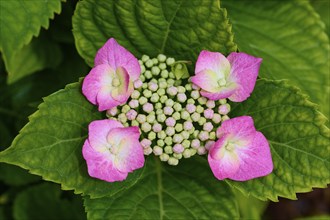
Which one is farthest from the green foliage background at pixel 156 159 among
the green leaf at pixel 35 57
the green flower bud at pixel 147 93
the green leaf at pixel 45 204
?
the green leaf at pixel 45 204

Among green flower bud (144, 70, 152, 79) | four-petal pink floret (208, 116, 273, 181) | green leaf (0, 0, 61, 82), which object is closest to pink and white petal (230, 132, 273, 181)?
four-petal pink floret (208, 116, 273, 181)

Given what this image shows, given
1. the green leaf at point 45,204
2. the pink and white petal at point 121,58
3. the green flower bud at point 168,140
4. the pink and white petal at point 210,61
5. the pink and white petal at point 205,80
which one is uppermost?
the pink and white petal at point 210,61

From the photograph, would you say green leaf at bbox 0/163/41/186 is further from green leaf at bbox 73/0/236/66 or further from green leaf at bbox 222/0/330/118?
green leaf at bbox 222/0/330/118

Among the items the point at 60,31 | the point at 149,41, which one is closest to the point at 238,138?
the point at 149,41

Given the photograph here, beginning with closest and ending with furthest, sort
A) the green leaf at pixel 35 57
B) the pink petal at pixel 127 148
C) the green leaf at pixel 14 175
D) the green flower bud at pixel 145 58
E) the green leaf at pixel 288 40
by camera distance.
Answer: the pink petal at pixel 127 148 → the green flower bud at pixel 145 58 → the green leaf at pixel 288 40 → the green leaf at pixel 35 57 → the green leaf at pixel 14 175

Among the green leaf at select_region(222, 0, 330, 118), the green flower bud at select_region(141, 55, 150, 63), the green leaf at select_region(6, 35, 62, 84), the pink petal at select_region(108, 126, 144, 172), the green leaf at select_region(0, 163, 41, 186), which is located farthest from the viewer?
the green leaf at select_region(0, 163, 41, 186)

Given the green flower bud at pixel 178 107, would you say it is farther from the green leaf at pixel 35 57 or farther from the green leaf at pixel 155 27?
the green leaf at pixel 35 57

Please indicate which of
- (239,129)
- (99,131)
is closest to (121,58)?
(99,131)

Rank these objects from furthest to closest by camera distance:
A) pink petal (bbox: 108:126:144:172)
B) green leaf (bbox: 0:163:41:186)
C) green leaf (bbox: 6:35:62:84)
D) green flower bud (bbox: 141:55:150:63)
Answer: green leaf (bbox: 0:163:41:186) < green leaf (bbox: 6:35:62:84) < green flower bud (bbox: 141:55:150:63) < pink petal (bbox: 108:126:144:172)
